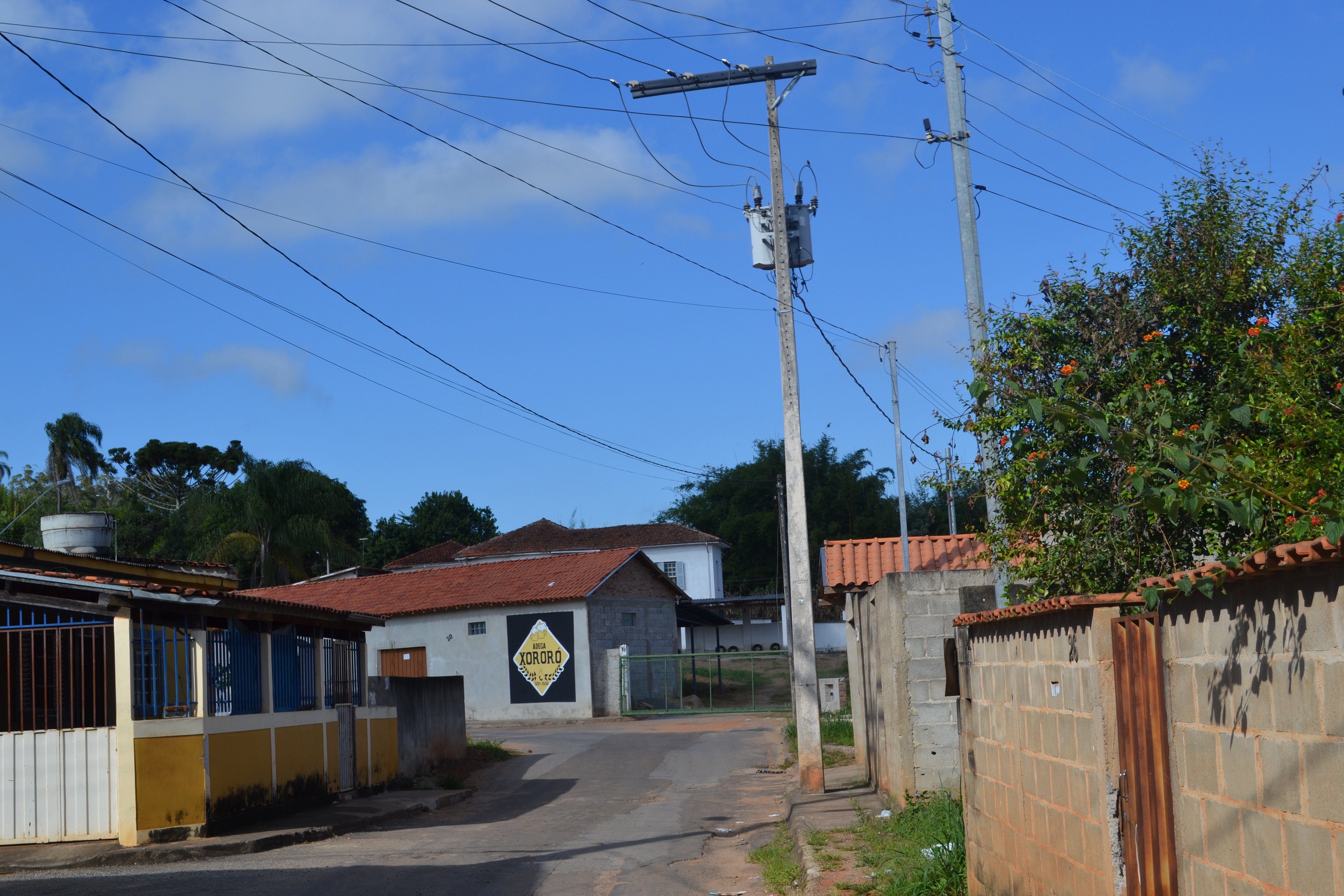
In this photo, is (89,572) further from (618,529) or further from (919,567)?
(618,529)

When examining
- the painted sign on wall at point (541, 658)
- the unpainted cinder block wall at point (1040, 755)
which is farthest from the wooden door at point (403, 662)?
the unpainted cinder block wall at point (1040, 755)

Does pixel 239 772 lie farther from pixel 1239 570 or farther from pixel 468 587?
pixel 468 587

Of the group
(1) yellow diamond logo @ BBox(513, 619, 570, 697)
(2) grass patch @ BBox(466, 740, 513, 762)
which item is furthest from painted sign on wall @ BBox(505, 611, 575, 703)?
(2) grass patch @ BBox(466, 740, 513, 762)

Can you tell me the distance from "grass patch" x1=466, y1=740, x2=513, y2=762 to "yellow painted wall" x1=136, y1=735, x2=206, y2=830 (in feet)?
34.1

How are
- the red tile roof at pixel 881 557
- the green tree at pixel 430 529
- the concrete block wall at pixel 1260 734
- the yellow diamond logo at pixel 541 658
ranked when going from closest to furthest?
the concrete block wall at pixel 1260 734
the red tile roof at pixel 881 557
the yellow diamond logo at pixel 541 658
the green tree at pixel 430 529

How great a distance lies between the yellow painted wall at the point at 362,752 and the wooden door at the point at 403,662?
67.5ft

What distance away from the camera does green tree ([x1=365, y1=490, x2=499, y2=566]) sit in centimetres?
8038

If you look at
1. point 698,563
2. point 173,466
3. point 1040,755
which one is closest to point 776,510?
point 698,563

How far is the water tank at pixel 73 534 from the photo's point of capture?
19734 mm

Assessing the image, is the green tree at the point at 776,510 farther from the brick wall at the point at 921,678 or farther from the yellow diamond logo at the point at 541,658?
the brick wall at the point at 921,678

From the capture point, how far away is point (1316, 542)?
11.1 ft

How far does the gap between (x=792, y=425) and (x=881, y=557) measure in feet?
12.5

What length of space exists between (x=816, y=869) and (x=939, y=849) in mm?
1154

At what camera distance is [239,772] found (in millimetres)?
13992
